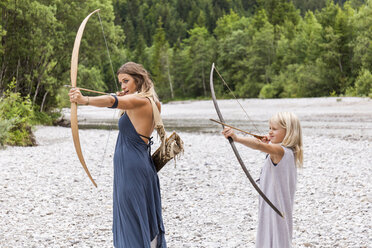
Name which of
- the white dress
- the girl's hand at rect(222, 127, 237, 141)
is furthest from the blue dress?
the white dress

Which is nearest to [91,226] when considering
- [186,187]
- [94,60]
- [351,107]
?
[186,187]

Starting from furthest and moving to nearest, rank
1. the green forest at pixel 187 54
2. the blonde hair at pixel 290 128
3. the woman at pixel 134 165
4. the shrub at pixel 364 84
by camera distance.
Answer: the shrub at pixel 364 84, the green forest at pixel 187 54, the woman at pixel 134 165, the blonde hair at pixel 290 128

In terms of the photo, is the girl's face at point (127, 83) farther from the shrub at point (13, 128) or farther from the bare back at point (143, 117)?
the shrub at point (13, 128)

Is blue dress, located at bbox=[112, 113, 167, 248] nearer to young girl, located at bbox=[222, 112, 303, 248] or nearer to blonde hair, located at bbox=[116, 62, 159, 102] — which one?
blonde hair, located at bbox=[116, 62, 159, 102]

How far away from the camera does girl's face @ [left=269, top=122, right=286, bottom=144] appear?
3.09 meters


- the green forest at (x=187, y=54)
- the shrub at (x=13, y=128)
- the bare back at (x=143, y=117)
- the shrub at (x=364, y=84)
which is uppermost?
the green forest at (x=187, y=54)

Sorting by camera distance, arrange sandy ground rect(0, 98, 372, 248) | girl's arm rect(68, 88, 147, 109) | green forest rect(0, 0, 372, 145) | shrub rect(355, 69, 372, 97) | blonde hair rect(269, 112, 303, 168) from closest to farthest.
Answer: girl's arm rect(68, 88, 147, 109)
blonde hair rect(269, 112, 303, 168)
sandy ground rect(0, 98, 372, 248)
green forest rect(0, 0, 372, 145)
shrub rect(355, 69, 372, 97)

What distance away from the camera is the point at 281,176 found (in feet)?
10.1

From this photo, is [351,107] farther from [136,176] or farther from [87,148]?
[136,176]

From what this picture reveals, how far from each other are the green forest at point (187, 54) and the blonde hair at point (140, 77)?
43cm

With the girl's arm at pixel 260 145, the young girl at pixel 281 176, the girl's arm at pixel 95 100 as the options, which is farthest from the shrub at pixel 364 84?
the girl's arm at pixel 95 100

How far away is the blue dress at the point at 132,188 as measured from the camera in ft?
10.4

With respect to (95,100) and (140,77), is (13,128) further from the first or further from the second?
(95,100)

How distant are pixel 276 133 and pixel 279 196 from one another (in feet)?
1.53
